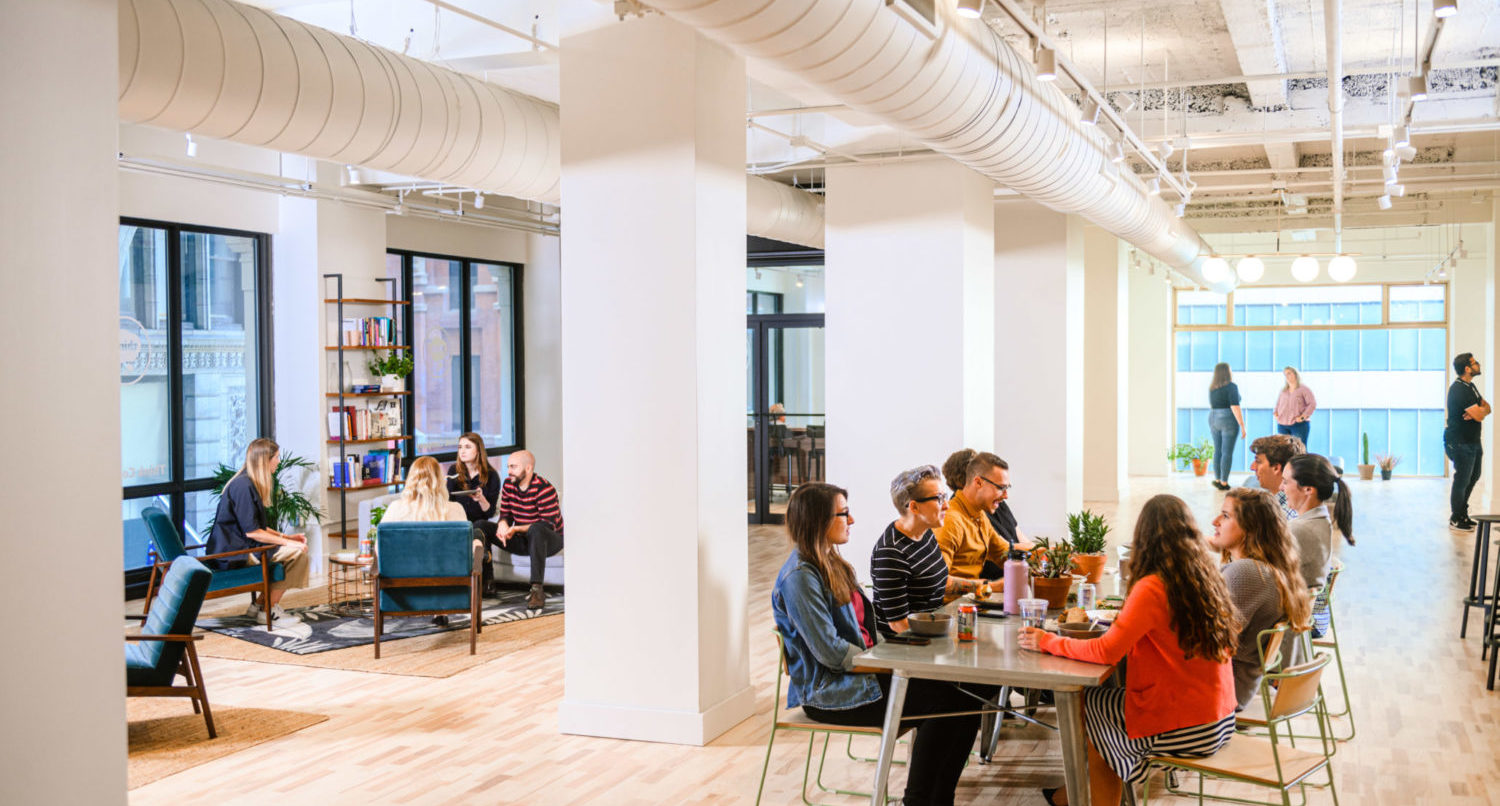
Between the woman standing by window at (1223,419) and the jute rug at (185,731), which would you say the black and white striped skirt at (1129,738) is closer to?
the jute rug at (185,731)

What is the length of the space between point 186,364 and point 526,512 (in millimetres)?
3270

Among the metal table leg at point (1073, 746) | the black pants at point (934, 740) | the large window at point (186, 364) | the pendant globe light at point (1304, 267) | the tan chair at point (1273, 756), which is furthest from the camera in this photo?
the pendant globe light at point (1304, 267)

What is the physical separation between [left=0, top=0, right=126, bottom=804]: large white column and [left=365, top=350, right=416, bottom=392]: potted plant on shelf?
898cm

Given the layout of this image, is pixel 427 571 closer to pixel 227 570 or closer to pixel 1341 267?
pixel 227 570

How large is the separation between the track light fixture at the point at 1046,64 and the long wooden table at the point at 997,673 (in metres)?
2.58

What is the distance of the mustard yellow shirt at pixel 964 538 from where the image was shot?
230 inches

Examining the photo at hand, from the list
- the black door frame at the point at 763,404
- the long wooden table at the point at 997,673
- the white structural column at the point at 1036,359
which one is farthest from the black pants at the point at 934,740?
the black door frame at the point at 763,404

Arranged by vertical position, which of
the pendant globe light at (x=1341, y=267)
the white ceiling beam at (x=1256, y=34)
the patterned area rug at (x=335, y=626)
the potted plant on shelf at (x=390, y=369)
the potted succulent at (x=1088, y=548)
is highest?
the white ceiling beam at (x=1256, y=34)

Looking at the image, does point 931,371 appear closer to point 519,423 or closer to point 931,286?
point 931,286

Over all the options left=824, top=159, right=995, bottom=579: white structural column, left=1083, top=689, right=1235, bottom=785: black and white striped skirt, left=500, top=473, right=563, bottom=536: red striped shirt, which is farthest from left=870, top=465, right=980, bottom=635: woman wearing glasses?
left=500, top=473, right=563, bottom=536: red striped shirt

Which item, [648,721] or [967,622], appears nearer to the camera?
A: [967,622]

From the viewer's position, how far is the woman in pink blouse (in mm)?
16281

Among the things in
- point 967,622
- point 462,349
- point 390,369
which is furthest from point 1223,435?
point 967,622

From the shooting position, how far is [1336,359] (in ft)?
68.7
